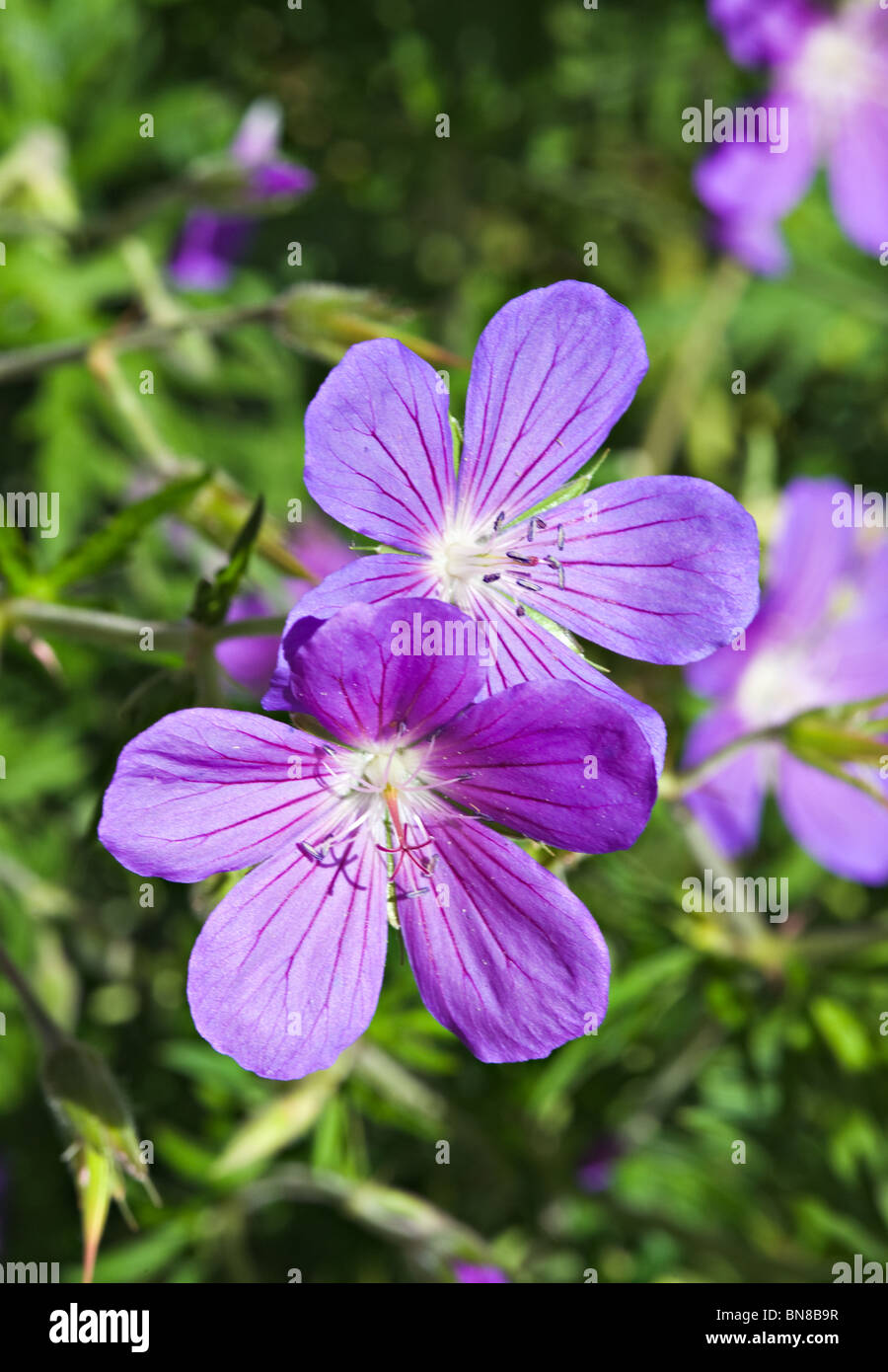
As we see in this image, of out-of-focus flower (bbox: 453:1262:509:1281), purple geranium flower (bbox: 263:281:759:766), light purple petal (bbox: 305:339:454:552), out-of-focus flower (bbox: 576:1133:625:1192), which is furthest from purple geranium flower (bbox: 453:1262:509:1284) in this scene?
light purple petal (bbox: 305:339:454:552)

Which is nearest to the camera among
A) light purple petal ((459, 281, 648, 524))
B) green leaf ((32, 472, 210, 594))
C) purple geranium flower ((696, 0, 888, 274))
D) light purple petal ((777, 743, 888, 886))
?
light purple petal ((459, 281, 648, 524))

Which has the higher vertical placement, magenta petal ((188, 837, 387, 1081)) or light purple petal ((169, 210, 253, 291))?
light purple petal ((169, 210, 253, 291))

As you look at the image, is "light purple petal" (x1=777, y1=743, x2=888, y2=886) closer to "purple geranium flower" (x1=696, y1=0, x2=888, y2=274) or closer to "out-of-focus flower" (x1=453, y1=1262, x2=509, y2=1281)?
"out-of-focus flower" (x1=453, y1=1262, x2=509, y2=1281)

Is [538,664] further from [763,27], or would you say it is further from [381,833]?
[763,27]

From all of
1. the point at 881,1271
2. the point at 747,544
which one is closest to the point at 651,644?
the point at 747,544

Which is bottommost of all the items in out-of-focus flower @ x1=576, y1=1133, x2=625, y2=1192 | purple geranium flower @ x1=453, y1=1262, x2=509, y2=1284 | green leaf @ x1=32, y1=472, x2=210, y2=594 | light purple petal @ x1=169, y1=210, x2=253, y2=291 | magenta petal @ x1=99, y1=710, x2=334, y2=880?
purple geranium flower @ x1=453, y1=1262, x2=509, y2=1284

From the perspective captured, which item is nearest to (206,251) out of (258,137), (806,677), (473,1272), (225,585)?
(258,137)
